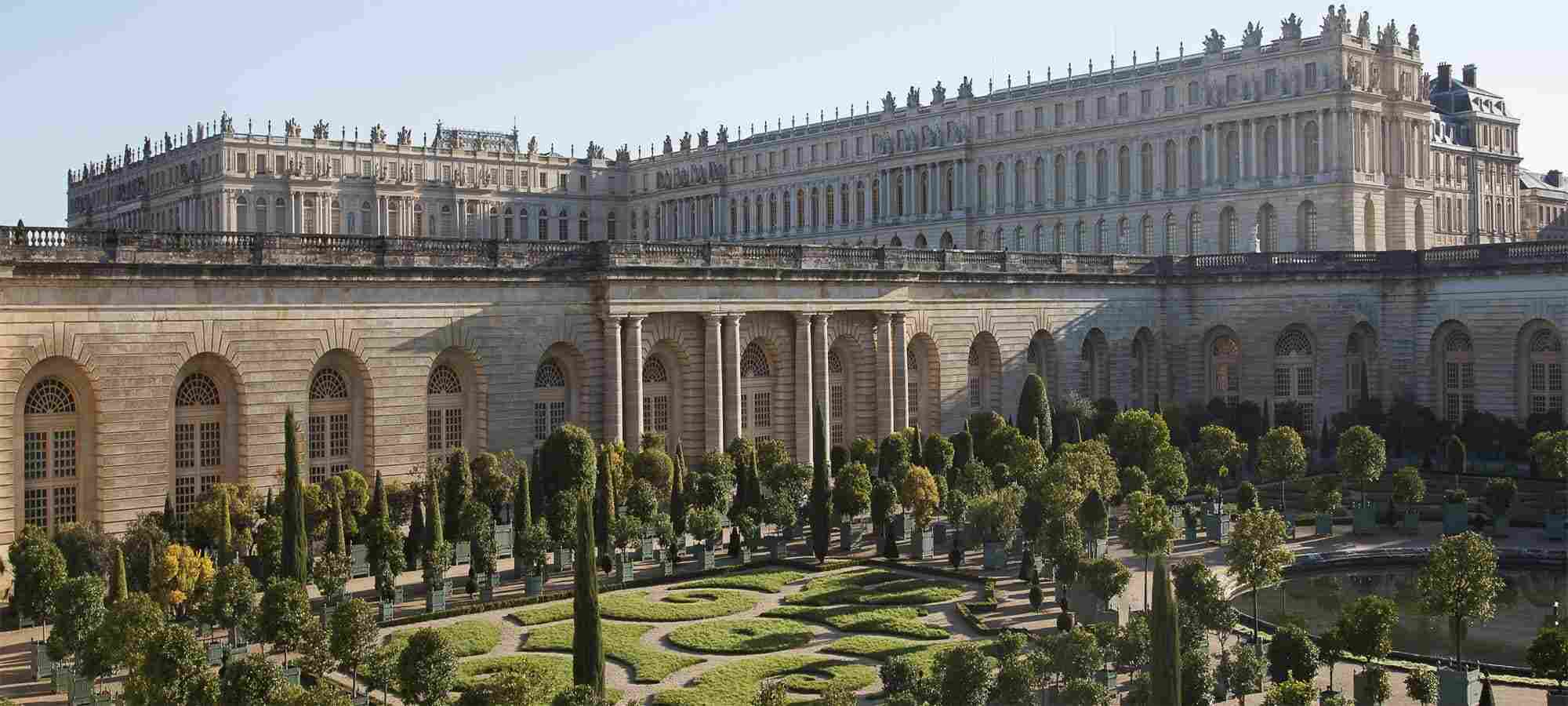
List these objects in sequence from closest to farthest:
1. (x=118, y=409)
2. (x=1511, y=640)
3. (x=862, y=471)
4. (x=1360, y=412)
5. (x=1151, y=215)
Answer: (x=1511, y=640)
(x=118, y=409)
(x=862, y=471)
(x=1360, y=412)
(x=1151, y=215)

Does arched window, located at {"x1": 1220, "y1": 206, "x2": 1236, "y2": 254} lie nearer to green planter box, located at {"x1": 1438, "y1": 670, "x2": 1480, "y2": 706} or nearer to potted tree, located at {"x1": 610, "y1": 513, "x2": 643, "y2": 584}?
potted tree, located at {"x1": 610, "y1": 513, "x2": 643, "y2": 584}

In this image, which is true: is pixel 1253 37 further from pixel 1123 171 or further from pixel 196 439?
pixel 196 439

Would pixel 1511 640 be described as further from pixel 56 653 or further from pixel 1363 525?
pixel 56 653

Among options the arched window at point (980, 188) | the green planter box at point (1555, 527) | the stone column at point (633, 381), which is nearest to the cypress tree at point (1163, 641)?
the green planter box at point (1555, 527)

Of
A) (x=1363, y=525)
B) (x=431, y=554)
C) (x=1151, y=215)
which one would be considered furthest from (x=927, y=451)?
(x=1151, y=215)

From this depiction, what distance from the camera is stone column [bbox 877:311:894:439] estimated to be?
56562 mm

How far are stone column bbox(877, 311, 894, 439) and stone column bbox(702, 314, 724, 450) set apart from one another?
7231mm

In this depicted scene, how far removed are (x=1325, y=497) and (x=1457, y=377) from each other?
64.4 feet

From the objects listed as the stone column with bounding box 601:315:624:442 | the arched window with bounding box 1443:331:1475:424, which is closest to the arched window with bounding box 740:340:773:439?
the stone column with bounding box 601:315:624:442

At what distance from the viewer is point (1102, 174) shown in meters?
101

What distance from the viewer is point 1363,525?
44375 mm

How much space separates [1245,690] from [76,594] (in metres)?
20.7

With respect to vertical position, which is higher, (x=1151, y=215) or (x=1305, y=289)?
(x=1151, y=215)

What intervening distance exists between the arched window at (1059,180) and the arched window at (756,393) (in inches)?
2096
